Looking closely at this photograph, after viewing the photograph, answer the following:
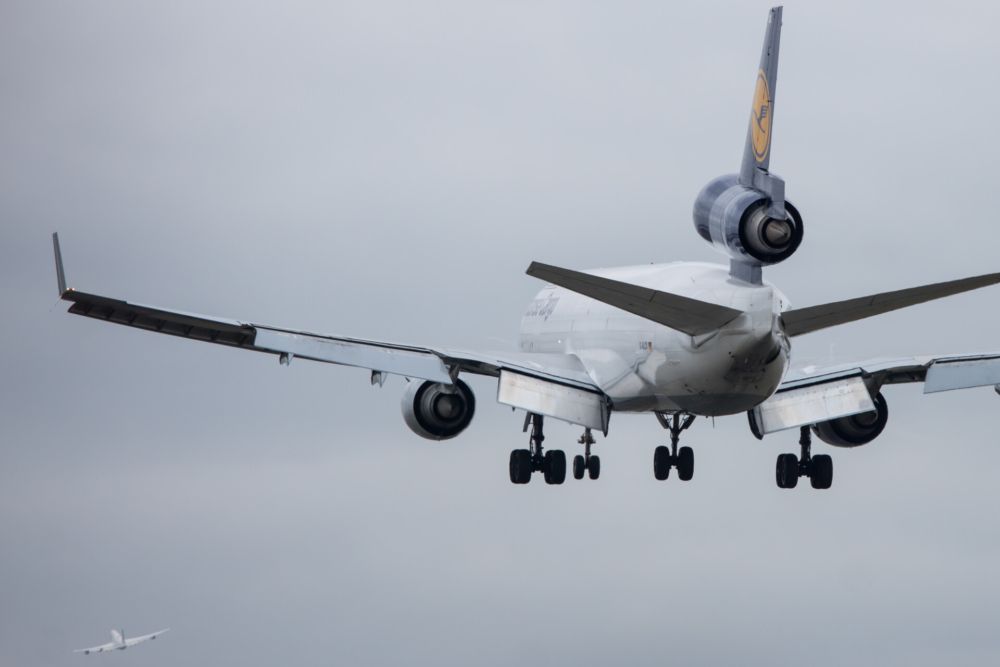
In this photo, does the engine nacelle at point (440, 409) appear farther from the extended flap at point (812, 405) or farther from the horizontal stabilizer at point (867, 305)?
the horizontal stabilizer at point (867, 305)

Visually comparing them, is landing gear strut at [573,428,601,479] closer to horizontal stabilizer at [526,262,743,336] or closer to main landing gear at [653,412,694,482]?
main landing gear at [653,412,694,482]

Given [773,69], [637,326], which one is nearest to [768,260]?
[773,69]

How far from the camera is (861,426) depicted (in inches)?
2221

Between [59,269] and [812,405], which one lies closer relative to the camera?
[59,269]

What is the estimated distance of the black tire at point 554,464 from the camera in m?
58.0

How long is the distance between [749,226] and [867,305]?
3114 mm

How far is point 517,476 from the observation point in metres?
57.9

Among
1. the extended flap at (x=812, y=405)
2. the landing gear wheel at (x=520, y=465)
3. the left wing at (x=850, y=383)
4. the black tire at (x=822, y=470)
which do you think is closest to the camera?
the left wing at (x=850, y=383)

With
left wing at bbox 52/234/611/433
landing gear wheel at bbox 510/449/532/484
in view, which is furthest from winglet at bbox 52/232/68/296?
landing gear wheel at bbox 510/449/532/484

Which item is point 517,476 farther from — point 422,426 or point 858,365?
point 858,365

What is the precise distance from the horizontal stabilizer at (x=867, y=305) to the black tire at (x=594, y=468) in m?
13.0

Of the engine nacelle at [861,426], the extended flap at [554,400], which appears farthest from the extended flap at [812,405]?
the extended flap at [554,400]

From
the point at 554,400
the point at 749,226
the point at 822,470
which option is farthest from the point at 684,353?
the point at 822,470

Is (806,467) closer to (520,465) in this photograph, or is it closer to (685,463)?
(685,463)
